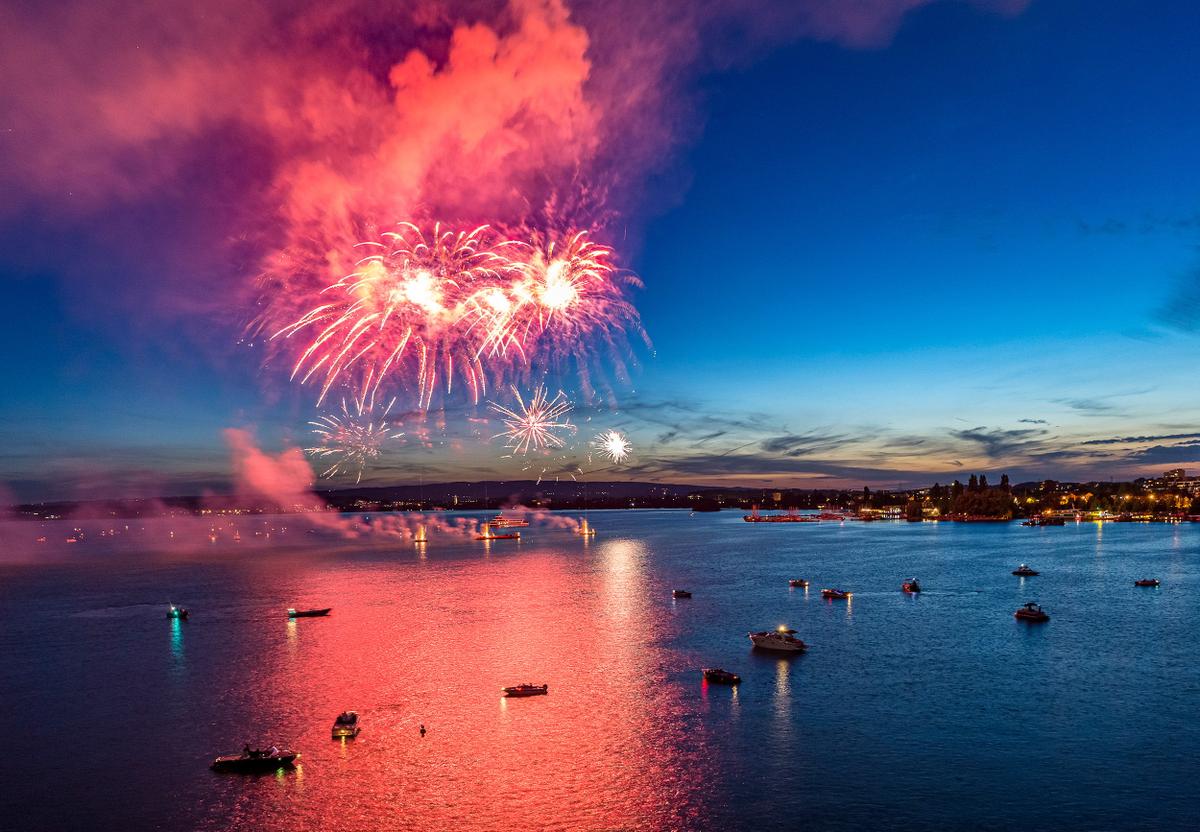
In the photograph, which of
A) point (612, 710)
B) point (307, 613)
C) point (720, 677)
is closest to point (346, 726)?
point (612, 710)

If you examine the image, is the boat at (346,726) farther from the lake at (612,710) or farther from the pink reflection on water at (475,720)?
the lake at (612,710)

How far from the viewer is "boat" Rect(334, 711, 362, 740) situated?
4247cm

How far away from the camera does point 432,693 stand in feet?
169

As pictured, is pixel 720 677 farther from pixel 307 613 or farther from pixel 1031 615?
pixel 307 613

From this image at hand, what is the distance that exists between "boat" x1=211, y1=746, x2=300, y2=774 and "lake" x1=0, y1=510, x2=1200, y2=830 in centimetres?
87

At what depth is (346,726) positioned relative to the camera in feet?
141

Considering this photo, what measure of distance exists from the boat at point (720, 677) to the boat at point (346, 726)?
897 inches

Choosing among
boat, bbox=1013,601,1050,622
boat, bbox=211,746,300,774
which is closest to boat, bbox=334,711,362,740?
boat, bbox=211,746,300,774

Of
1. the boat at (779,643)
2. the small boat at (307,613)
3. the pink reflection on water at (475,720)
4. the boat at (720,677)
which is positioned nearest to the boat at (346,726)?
the pink reflection on water at (475,720)

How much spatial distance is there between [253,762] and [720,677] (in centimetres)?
2886

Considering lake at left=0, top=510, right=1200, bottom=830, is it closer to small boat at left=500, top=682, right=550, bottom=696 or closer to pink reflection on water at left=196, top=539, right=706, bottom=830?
pink reflection on water at left=196, top=539, right=706, bottom=830

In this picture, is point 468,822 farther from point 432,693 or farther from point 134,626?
point 134,626

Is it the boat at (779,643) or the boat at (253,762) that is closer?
the boat at (253,762)

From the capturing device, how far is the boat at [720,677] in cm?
5184
